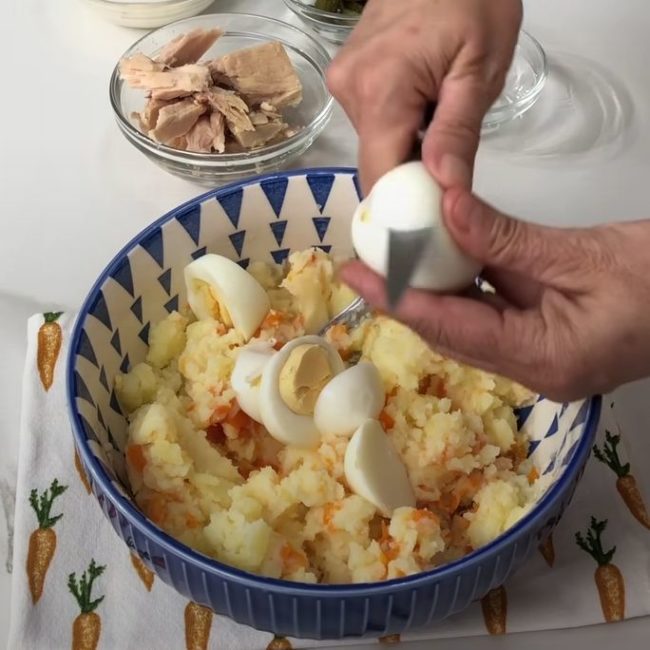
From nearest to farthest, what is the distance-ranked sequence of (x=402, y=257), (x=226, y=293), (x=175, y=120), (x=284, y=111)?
(x=402, y=257)
(x=226, y=293)
(x=175, y=120)
(x=284, y=111)

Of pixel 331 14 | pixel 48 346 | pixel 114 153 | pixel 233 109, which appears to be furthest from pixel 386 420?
pixel 331 14

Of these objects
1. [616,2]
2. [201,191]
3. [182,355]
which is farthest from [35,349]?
[616,2]

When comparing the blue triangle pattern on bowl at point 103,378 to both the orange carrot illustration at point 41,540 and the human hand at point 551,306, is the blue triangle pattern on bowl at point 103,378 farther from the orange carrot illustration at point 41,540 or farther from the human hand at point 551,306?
the human hand at point 551,306

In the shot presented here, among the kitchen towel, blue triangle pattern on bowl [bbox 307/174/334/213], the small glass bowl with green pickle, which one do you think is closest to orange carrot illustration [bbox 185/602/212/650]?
the kitchen towel

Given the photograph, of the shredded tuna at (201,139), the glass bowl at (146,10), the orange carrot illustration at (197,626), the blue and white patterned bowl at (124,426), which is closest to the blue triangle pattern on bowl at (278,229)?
the blue and white patterned bowl at (124,426)

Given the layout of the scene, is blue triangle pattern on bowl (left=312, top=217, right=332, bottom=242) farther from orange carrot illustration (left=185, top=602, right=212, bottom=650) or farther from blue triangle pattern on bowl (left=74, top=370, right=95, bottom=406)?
orange carrot illustration (left=185, top=602, right=212, bottom=650)

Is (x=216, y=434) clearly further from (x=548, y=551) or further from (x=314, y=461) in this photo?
(x=548, y=551)
